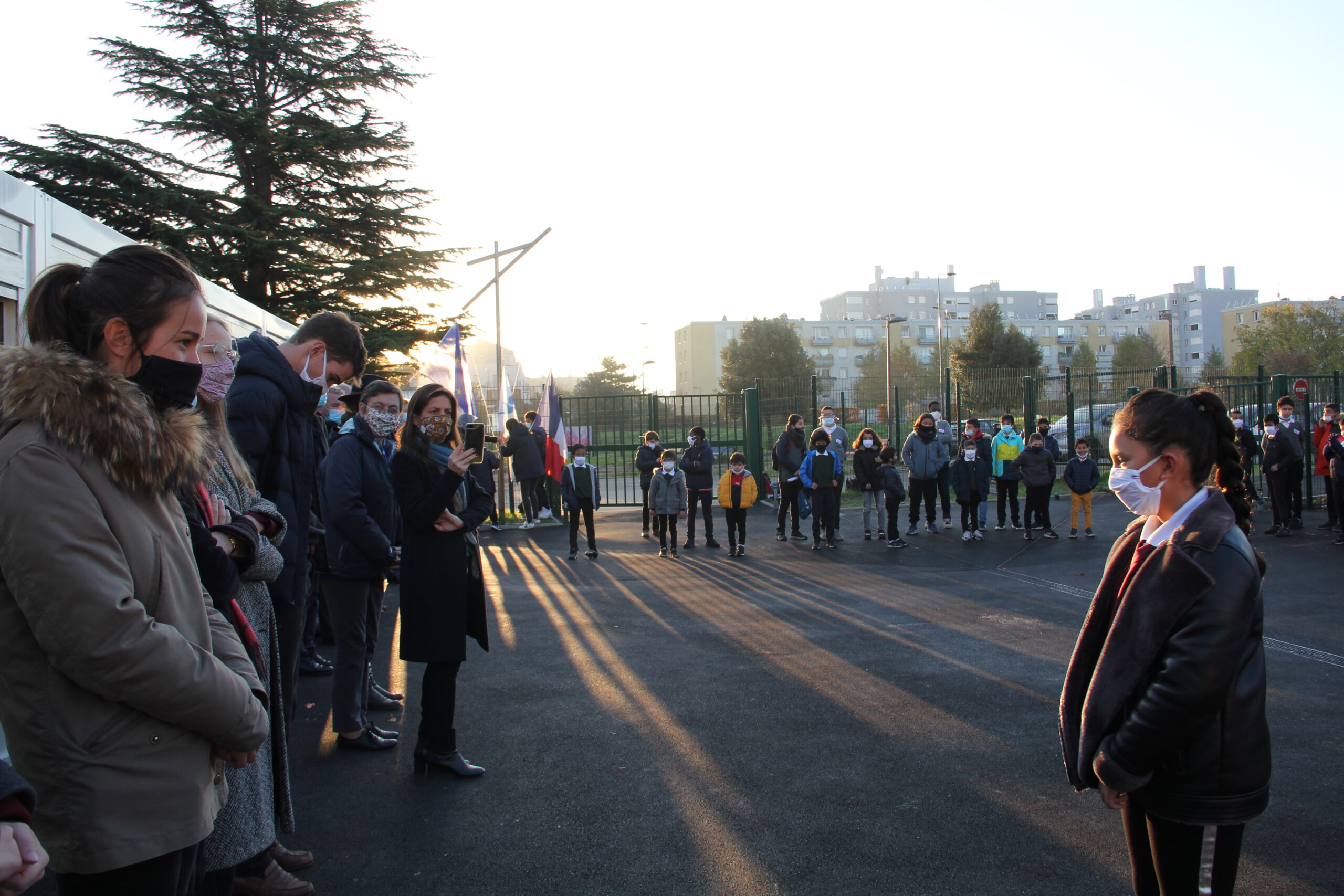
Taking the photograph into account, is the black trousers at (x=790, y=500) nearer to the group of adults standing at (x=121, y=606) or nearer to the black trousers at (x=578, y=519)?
the black trousers at (x=578, y=519)

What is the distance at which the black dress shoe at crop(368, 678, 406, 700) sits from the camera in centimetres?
573

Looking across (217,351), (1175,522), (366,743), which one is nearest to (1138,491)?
(1175,522)

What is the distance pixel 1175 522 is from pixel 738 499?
9.99 metres

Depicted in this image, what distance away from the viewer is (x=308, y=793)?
4246mm

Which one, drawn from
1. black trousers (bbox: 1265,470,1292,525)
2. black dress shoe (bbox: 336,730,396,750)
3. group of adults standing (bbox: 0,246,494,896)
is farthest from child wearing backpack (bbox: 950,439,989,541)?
group of adults standing (bbox: 0,246,494,896)

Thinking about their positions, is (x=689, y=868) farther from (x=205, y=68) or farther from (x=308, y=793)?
(x=205, y=68)

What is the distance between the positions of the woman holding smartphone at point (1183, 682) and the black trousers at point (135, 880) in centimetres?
223

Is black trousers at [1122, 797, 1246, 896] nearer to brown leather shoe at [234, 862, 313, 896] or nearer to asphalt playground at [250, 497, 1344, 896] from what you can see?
asphalt playground at [250, 497, 1344, 896]

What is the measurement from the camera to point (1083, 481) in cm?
1276

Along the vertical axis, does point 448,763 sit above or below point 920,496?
below

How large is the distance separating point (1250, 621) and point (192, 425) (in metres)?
2.58

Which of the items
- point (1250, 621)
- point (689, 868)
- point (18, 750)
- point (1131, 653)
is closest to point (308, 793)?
point (689, 868)

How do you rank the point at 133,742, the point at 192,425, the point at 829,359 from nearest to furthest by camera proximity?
the point at 133,742, the point at 192,425, the point at 829,359

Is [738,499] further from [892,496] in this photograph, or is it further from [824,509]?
[892,496]
